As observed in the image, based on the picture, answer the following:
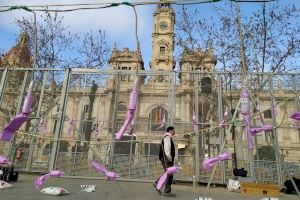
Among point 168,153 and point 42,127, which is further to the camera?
point 42,127

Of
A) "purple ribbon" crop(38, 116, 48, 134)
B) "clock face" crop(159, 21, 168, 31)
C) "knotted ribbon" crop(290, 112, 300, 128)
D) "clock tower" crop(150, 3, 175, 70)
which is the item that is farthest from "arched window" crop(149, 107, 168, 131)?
"clock face" crop(159, 21, 168, 31)

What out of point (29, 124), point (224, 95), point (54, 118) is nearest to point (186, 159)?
point (224, 95)

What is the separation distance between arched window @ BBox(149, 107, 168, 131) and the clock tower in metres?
52.3

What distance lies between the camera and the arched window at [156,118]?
426 inches

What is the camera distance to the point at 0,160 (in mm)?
8070

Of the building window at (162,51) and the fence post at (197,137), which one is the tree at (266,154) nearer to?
the fence post at (197,137)

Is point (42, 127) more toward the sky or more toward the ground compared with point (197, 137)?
more toward the sky

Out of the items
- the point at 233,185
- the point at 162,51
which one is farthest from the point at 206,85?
the point at 162,51

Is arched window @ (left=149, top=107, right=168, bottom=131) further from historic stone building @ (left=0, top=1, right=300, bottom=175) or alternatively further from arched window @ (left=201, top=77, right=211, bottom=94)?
arched window @ (left=201, top=77, right=211, bottom=94)

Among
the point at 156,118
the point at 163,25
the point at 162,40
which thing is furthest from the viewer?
the point at 163,25

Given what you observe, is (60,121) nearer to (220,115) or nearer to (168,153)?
(168,153)

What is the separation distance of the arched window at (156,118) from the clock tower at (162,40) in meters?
52.3

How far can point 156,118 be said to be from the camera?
35.2 feet

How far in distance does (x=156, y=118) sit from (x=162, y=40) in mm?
56395
